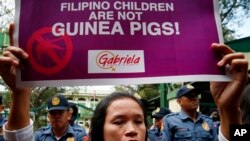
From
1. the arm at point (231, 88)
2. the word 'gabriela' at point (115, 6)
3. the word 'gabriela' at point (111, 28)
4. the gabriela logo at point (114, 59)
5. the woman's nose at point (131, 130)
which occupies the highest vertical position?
the word 'gabriela' at point (115, 6)

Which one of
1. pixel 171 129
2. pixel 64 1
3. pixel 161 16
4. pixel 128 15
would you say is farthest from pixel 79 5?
pixel 171 129

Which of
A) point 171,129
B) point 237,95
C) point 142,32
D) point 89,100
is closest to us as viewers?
point 237,95

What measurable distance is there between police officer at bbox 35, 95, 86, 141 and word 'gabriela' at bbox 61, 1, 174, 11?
2.46 m

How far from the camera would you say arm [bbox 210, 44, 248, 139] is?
2.13 m

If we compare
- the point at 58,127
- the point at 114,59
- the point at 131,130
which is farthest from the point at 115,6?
the point at 58,127

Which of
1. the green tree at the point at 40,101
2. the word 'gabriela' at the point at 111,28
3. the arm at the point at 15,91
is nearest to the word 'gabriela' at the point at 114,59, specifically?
the word 'gabriela' at the point at 111,28

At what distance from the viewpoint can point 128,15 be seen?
233cm

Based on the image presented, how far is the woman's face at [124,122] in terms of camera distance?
2111 mm

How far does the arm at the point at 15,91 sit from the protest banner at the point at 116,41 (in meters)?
0.06

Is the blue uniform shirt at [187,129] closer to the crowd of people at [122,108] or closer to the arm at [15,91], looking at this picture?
the crowd of people at [122,108]

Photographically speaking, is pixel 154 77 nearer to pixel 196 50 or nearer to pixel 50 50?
pixel 196 50

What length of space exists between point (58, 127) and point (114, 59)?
2.51 m

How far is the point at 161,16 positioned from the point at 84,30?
417 millimetres

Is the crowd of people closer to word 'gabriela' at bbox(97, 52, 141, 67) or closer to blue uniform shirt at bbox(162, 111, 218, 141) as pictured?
word 'gabriela' at bbox(97, 52, 141, 67)
